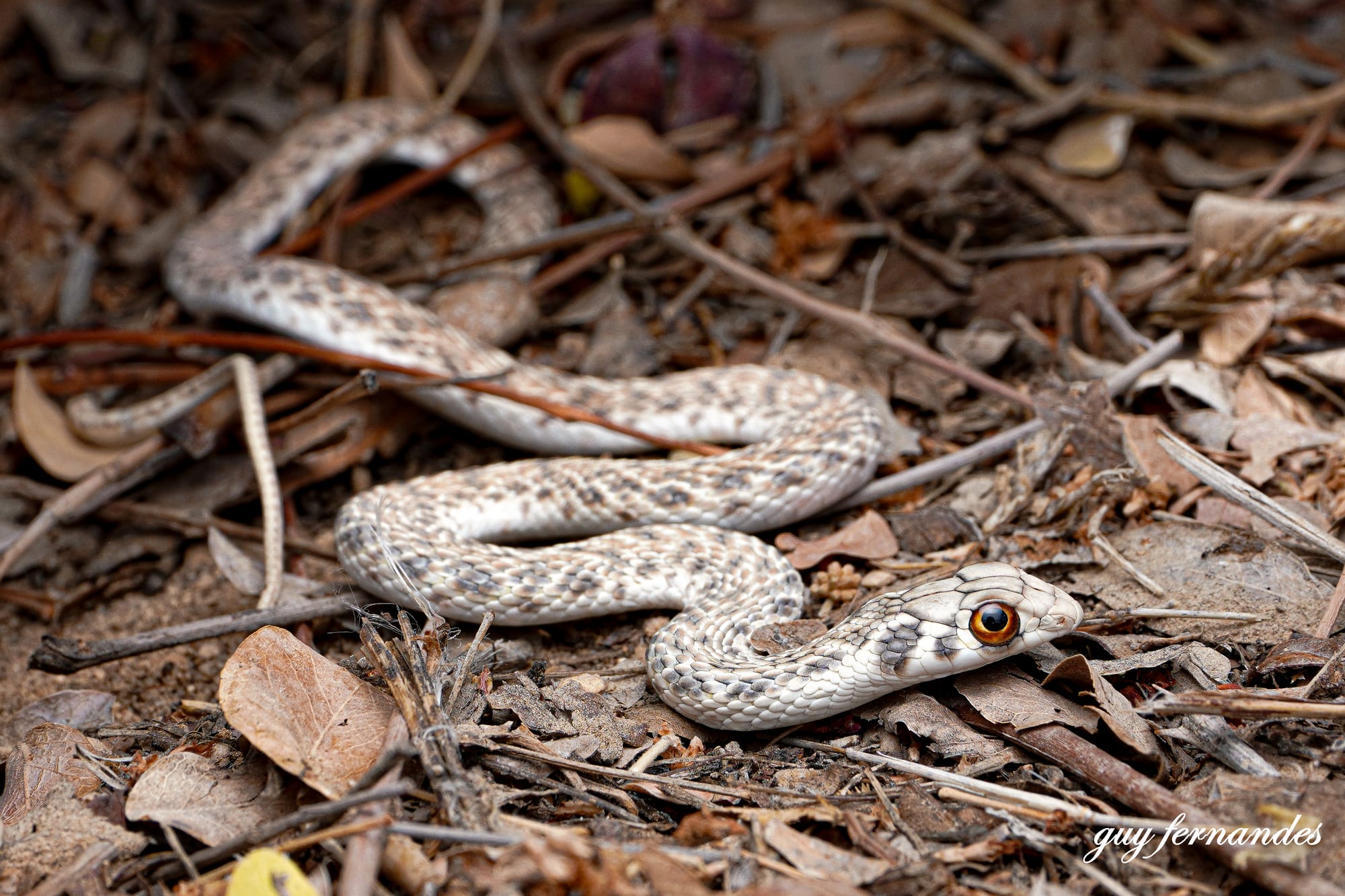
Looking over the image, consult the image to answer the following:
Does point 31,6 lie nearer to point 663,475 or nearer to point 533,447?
point 533,447

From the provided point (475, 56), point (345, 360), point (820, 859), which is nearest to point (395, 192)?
point (475, 56)

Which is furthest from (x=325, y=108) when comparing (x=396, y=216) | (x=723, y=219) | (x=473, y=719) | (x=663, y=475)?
(x=473, y=719)

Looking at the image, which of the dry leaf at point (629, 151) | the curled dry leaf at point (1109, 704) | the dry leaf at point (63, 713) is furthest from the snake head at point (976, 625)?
the dry leaf at point (629, 151)

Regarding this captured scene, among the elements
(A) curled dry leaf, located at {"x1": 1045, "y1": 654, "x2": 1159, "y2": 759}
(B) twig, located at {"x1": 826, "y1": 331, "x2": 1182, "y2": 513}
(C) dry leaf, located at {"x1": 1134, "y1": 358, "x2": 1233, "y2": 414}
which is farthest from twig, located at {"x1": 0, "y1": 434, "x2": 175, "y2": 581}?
(C) dry leaf, located at {"x1": 1134, "y1": 358, "x2": 1233, "y2": 414}

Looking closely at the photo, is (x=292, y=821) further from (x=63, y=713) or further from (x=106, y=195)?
(x=106, y=195)

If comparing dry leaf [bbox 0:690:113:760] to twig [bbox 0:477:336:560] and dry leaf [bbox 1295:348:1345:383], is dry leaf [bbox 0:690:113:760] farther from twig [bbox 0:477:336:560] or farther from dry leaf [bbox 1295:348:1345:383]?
dry leaf [bbox 1295:348:1345:383]

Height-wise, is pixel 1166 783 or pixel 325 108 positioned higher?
pixel 325 108
